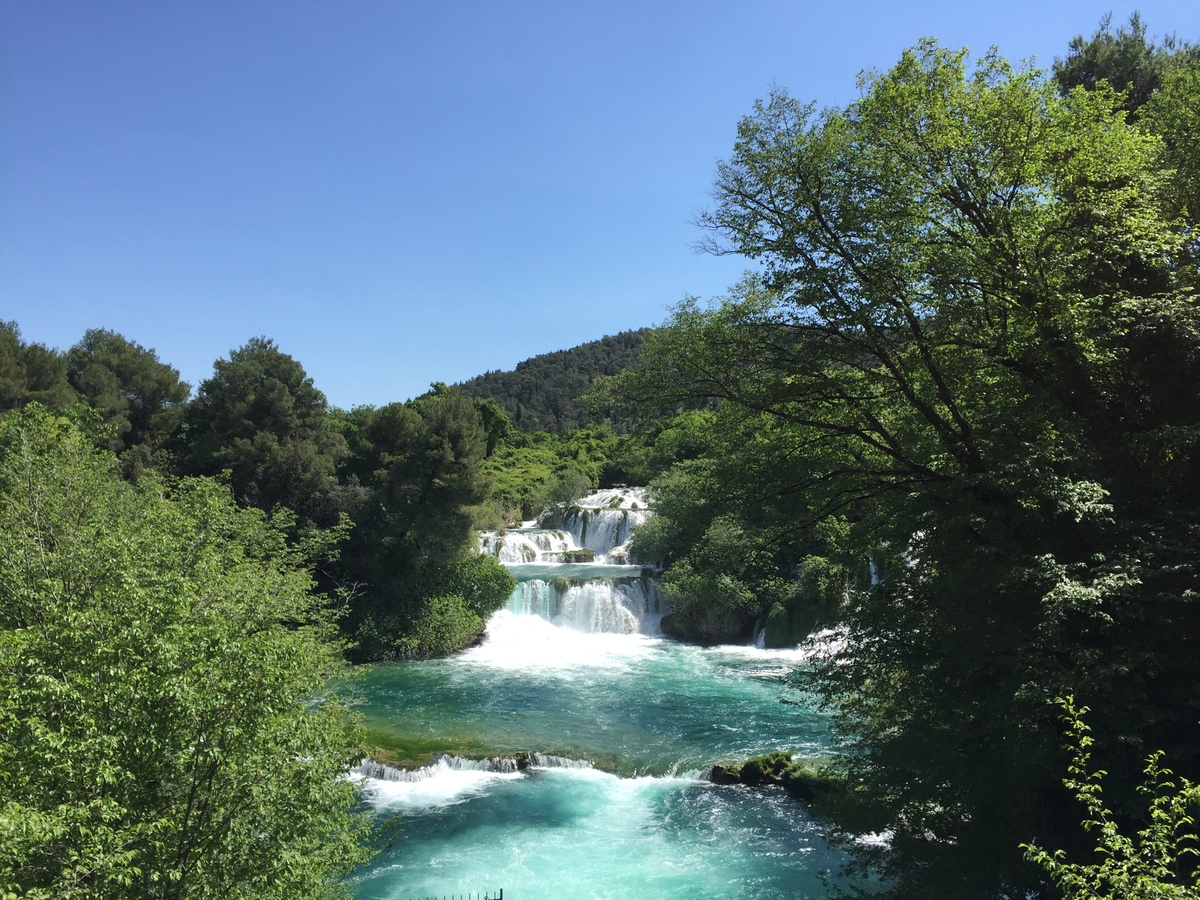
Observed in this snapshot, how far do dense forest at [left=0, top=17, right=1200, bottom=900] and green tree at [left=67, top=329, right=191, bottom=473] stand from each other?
2300cm

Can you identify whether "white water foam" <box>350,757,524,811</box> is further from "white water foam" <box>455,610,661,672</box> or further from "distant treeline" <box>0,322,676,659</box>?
"distant treeline" <box>0,322,676,659</box>

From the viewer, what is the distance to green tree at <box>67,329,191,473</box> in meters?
31.2

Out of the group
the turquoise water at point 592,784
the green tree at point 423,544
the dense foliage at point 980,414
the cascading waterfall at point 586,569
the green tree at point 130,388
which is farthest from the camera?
the green tree at point 130,388

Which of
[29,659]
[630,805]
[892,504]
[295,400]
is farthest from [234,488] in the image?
[892,504]

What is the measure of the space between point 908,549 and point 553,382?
102 metres

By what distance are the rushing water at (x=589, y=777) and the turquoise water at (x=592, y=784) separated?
0.11 feet

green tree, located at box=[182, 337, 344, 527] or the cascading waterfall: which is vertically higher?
green tree, located at box=[182, 337, 344, 527]

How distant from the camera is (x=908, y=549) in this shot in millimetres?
9000

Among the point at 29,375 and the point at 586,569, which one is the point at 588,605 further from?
the point at 29,375

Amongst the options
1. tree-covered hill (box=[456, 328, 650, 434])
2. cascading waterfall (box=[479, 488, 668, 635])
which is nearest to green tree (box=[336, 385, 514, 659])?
cascading waterfall (box=[479, 488, 668, 635])

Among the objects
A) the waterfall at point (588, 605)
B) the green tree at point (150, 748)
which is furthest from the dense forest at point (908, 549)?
the waterfall at point (588, 605)

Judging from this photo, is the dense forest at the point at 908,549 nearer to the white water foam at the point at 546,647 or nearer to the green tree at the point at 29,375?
the white water foam at the point at 546,647

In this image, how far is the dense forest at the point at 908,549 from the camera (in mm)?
5418

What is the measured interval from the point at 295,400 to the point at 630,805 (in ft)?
73.5
